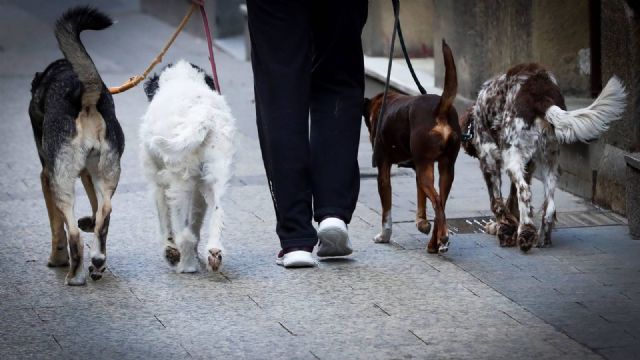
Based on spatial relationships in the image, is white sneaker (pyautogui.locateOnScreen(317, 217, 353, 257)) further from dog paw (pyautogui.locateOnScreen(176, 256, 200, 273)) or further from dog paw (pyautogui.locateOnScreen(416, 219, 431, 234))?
dog paw (pyautogui.locateOnScreen(176, 256, 200, 273))

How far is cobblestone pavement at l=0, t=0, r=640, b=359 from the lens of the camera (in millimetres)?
5215

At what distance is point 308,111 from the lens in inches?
264

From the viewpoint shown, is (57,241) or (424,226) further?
(424,226)

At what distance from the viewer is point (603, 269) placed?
6512 millimetres

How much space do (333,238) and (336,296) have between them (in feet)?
1.96

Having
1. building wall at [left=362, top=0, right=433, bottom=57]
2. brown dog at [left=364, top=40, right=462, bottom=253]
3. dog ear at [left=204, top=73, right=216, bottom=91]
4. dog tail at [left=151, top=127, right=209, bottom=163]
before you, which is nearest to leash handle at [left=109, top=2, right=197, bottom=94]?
dog ear at [left=204, top=73, right=216, bottom=91]

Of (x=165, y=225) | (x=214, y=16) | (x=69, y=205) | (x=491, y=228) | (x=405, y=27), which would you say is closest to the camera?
(x=69, y=205)

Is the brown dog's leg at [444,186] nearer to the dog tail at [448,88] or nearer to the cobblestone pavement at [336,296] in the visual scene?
the cobblestone pavement at [336,296]

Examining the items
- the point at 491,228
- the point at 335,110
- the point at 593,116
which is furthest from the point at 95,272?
the point at 593,116

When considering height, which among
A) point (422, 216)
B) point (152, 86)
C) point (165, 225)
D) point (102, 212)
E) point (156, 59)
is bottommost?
point (422, 216)

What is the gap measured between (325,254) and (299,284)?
18.7 inches

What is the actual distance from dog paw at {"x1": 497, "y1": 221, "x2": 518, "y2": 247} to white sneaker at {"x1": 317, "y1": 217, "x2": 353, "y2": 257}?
0.96m

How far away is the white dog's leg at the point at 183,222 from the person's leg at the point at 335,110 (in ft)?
2.28

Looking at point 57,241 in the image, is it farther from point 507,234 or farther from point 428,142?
point 507,234
